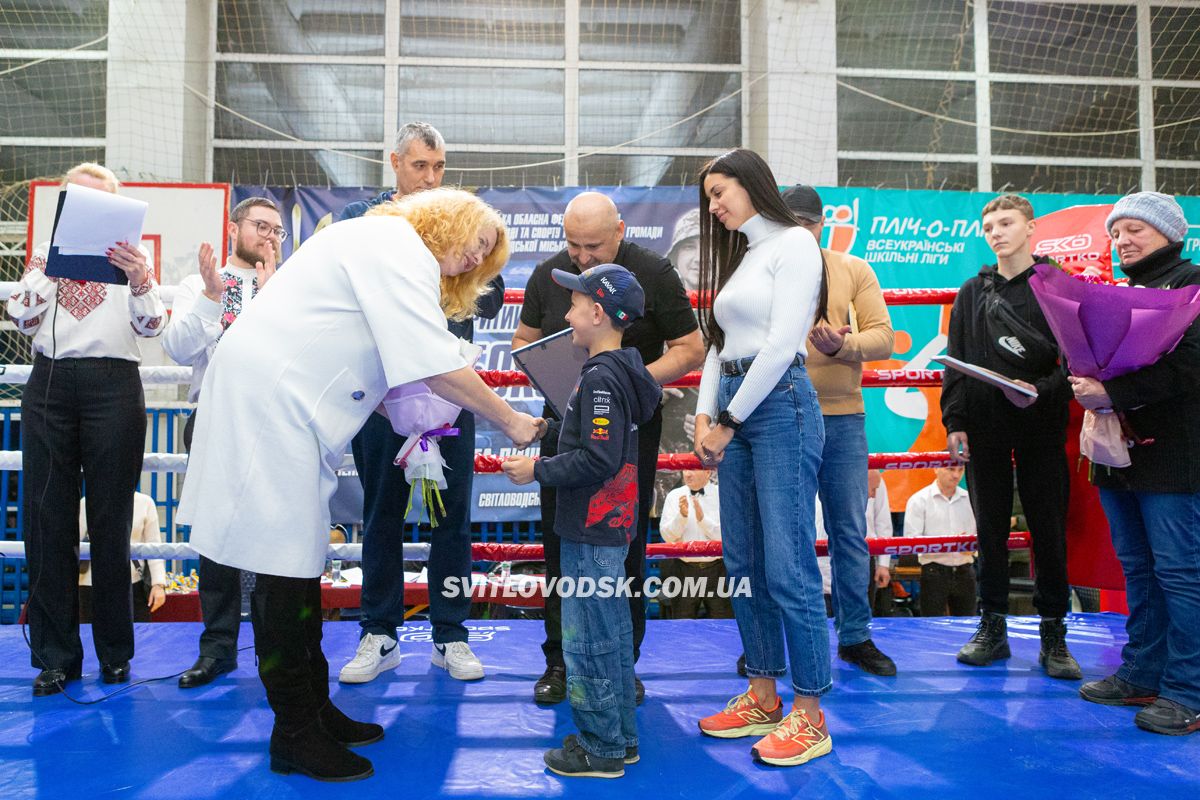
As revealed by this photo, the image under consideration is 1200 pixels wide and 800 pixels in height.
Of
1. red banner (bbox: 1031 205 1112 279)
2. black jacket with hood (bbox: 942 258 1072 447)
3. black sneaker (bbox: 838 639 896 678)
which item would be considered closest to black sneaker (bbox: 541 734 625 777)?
black sneaker (bbox: 838 639 896 678)

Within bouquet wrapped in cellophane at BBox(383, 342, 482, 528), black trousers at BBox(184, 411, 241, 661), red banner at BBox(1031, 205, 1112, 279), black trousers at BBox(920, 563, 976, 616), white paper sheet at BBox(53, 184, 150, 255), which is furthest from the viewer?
red banner at BBox(1031, 205, 1112, 279)

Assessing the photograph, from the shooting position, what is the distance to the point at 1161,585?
238 centimetres

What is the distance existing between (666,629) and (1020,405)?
5.15 feet

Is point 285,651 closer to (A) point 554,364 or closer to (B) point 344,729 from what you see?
(B) point 344,729

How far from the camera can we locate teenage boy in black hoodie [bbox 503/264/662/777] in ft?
6.28

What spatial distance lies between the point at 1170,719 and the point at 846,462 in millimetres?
1112

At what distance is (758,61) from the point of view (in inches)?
314

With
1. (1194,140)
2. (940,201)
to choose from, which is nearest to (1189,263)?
(940,201)

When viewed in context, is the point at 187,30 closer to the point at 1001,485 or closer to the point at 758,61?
the point at 758,61

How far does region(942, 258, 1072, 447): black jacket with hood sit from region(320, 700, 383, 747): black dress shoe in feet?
7.04

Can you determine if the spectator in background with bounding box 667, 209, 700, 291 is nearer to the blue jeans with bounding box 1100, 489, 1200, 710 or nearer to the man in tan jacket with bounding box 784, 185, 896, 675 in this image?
the man in tan jacket with bounding box 784, 185, 896, 675

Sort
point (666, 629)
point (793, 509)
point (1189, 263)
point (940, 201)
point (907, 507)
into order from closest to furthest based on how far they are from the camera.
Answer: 1. point (793, 509)
2. point (1189, 263)
3. point (666, 629)
4. point (907, 507)
5. point (940, 201)

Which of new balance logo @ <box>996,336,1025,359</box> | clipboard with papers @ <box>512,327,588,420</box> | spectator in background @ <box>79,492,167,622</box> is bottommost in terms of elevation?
spectator in background @ <box>79,492,167,622</box>

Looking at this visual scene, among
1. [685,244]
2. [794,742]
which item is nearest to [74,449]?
[794,742]
